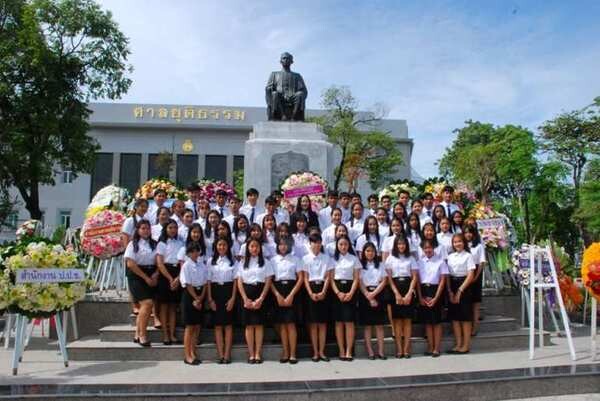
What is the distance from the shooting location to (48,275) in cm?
601

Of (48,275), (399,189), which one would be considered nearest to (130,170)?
(399,189)

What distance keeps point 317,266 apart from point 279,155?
228 inches

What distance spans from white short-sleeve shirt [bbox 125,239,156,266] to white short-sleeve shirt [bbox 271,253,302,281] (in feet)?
4.76

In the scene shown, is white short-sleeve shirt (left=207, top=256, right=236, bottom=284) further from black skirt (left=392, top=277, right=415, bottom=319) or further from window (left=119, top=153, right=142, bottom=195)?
window (left=119, top=153, right=142, bottom=195)

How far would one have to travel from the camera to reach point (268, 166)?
11828 mm

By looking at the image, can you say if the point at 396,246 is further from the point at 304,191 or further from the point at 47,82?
the point at 47,82

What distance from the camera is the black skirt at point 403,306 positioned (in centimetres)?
646

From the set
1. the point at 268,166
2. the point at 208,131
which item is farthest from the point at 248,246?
the point at 208,131

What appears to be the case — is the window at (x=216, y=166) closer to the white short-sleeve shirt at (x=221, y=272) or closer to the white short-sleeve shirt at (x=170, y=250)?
the white short-sleeve shirt at (x=170, y=250)

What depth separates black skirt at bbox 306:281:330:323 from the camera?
6.29m

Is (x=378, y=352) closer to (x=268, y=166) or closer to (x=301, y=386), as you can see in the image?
(x=301, y=386)

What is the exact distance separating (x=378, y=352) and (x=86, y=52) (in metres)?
15.7

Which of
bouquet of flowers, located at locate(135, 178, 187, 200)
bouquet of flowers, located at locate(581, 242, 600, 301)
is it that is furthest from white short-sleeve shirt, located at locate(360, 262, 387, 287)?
bouquet of flowers, located at locate(135, 178, 187, 200)

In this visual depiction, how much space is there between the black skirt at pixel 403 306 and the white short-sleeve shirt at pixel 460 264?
2.00 feet
